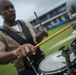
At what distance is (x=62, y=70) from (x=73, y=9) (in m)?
61.8

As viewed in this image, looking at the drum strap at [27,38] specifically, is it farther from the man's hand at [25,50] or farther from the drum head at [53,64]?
the man's hand at [25,50]

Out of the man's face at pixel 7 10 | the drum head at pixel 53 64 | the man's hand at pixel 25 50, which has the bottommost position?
the drum head at pixel 53 64

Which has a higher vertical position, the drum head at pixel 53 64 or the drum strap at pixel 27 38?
the drum strap at pixel 27 38

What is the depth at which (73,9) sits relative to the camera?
63250mm

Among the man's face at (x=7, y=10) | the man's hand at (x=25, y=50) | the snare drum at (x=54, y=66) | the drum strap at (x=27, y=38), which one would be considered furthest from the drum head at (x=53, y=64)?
the man's face at (x=7, y=10)

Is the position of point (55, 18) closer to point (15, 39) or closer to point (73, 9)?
point (73, 9)

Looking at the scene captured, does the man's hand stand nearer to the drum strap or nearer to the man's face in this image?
the drum strap

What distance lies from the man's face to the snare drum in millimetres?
834

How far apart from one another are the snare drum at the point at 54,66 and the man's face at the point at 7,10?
0.83 metres

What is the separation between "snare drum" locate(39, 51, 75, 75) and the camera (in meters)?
2.69

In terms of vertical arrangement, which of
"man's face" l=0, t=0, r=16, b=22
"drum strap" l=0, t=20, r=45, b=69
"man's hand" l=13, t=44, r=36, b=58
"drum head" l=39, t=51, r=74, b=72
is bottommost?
"drum head" l=39, t=51, r=74, b=72

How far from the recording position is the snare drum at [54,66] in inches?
106

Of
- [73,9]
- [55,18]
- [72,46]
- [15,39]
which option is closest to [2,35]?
[15,39]

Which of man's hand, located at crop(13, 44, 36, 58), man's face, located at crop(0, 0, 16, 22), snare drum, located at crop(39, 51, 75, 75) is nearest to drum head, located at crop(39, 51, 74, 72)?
snare drum, located at crop(39, 51, 75, 75)
